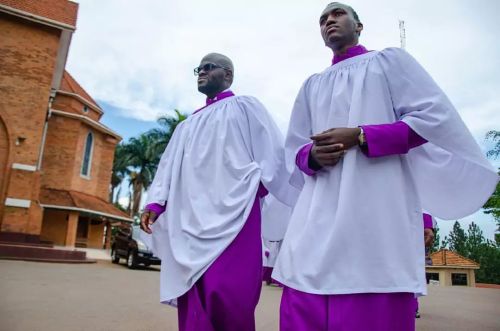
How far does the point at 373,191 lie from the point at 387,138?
0.76 ft

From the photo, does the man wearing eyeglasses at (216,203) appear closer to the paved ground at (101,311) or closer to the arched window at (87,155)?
the paved ground at (101,311)

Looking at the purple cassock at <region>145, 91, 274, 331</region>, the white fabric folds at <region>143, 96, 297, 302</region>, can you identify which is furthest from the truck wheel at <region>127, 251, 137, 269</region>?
the purple cassock at <region>145, 91, 274, 331</region>

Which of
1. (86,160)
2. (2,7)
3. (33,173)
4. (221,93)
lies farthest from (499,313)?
(86,160)

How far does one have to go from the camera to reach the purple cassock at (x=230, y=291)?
101 inches

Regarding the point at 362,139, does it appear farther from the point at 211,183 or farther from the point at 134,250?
the point at 134,250

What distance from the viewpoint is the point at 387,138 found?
1.76m

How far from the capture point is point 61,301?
621 centimetres

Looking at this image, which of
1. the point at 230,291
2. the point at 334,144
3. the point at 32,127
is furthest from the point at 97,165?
the point at 334,144

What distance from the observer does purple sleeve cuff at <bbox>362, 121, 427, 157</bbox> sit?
1.75 meters

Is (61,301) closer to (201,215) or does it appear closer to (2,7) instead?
(201,215)

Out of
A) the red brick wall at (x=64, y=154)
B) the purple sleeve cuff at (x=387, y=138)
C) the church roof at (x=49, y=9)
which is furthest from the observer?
the red brick wall at (x=64, y=154)

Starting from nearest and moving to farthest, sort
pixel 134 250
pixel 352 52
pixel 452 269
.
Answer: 1. pixel 352 52
2. pixel 452 269
3. pixel 134 250

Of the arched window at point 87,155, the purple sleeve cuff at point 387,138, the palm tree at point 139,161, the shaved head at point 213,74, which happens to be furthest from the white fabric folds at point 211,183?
the palm tree at point 139,161

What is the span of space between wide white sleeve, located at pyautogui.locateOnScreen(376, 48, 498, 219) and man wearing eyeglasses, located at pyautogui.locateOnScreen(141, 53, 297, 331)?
0.97 metres
